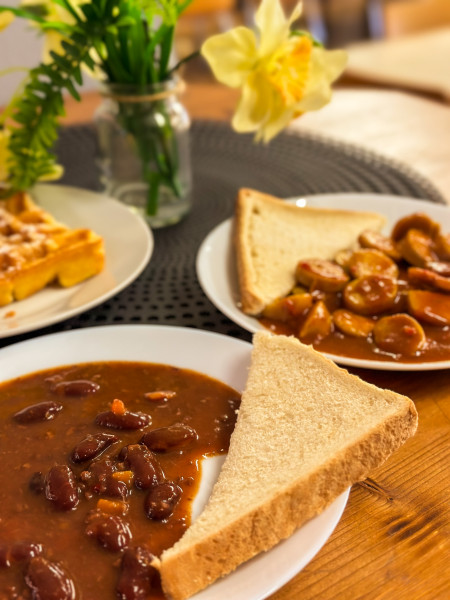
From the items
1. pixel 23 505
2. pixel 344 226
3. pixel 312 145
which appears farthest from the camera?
pixel 312 145

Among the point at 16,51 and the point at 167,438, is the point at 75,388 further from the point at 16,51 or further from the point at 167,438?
the point at 16,51

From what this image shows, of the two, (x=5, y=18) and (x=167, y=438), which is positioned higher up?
(x=5, y=18)

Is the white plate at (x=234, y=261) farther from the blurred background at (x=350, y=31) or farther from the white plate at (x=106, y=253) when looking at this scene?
the blurred background at (x=350, y=31)

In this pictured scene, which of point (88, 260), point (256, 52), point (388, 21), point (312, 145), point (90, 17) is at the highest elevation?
point (90, 17)

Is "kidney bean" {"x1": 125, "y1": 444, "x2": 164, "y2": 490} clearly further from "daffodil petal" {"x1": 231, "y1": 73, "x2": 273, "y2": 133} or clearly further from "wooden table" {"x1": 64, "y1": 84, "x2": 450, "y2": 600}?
"daffodil petal" {"x1": 231, "y1": 73, "x2": 273, "y2": 133}

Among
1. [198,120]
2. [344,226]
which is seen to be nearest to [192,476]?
[344,226]

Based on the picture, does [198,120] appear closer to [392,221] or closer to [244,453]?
[392,221]

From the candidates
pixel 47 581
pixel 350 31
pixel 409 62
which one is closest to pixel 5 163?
pixel 47 581

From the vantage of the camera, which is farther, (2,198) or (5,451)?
(2,198)
